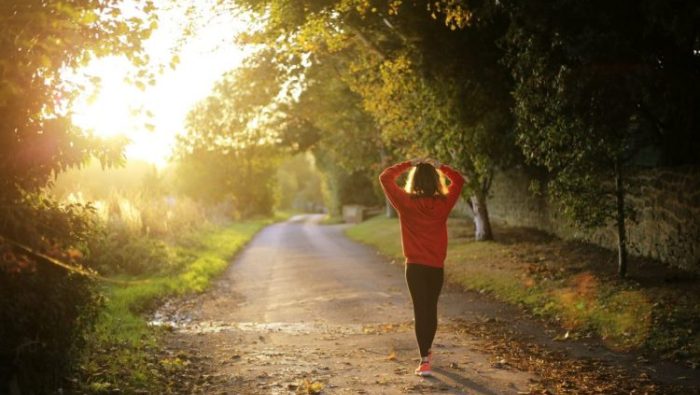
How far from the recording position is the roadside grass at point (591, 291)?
8.41 m

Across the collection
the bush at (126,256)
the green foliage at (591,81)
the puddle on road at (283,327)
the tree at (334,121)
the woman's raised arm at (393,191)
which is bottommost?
the puddle on road at (283,327)

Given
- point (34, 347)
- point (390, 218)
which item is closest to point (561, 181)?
point (34, 347)

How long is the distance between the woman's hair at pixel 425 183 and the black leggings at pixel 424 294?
75cm

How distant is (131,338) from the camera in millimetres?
8688

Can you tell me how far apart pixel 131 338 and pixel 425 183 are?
4453mm

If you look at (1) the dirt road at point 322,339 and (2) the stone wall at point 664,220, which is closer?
(1) the dirt road at point 322,339

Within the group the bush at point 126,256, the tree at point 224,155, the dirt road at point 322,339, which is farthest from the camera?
the tree at point 224,155

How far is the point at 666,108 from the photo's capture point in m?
12.1

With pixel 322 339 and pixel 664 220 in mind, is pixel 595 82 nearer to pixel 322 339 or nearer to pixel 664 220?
pixel 664 220

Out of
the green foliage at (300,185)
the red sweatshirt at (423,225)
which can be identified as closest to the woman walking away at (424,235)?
the red sweatshirt at (423,225)

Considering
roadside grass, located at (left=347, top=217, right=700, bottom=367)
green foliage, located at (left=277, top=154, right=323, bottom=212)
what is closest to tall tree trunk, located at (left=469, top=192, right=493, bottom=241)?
roadside grass, located at (left=347, top=217, right=700, bottom=367)

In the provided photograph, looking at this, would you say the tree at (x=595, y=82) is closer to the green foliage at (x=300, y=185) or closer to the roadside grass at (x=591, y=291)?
the roadside grass at (x=591, y=291)

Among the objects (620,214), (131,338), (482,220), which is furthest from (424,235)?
(482,220)

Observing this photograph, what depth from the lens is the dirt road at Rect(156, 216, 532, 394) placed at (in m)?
6.72
